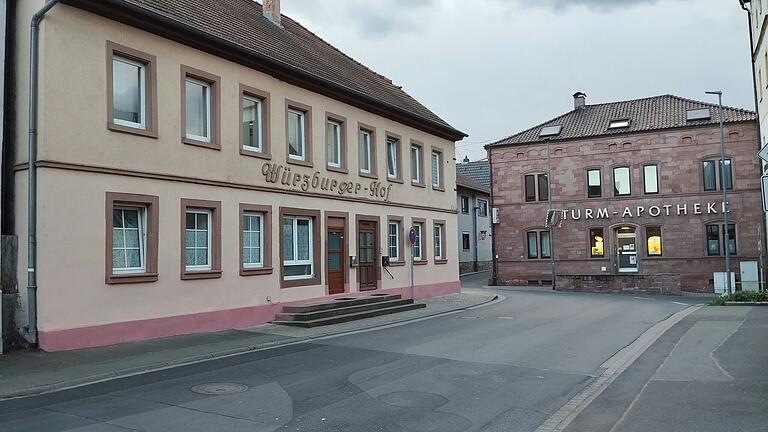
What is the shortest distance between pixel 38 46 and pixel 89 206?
3.02 metres

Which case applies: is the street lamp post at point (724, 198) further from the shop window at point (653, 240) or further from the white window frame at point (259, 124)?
the white window frame at point (259, 124)

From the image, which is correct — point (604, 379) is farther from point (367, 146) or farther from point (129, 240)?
point (367, 146)

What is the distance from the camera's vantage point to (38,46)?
12.4 metres

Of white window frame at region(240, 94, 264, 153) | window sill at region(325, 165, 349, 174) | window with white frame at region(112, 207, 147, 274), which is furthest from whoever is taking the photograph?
window sill at region(325, 165, 349, 174)

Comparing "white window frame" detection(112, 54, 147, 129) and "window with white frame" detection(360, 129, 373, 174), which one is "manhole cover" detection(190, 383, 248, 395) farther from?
"window with white frame" detection(360, 129, 373, 174)

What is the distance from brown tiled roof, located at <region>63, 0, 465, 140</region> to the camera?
14.3 meters

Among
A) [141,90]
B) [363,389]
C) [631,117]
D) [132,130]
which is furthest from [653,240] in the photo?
[363,389]

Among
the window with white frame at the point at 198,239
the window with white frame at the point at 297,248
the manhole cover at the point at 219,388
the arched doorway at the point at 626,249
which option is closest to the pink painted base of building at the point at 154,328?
the window with white frame at the point at 297,248

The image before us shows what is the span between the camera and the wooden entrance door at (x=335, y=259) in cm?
1986

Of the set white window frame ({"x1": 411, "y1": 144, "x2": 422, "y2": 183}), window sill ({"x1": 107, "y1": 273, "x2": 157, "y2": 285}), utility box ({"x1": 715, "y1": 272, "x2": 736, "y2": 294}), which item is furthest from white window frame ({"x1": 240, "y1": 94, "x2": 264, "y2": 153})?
utility box ({"x1": 715, "y1": 272, "x2": 736, "y2": 294})

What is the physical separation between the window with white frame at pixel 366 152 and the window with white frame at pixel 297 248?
371 centimetres

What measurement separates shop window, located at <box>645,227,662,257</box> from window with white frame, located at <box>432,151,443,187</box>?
15400 mm

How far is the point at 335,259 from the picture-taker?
20.2m

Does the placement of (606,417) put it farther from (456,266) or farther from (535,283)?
(535,283)
